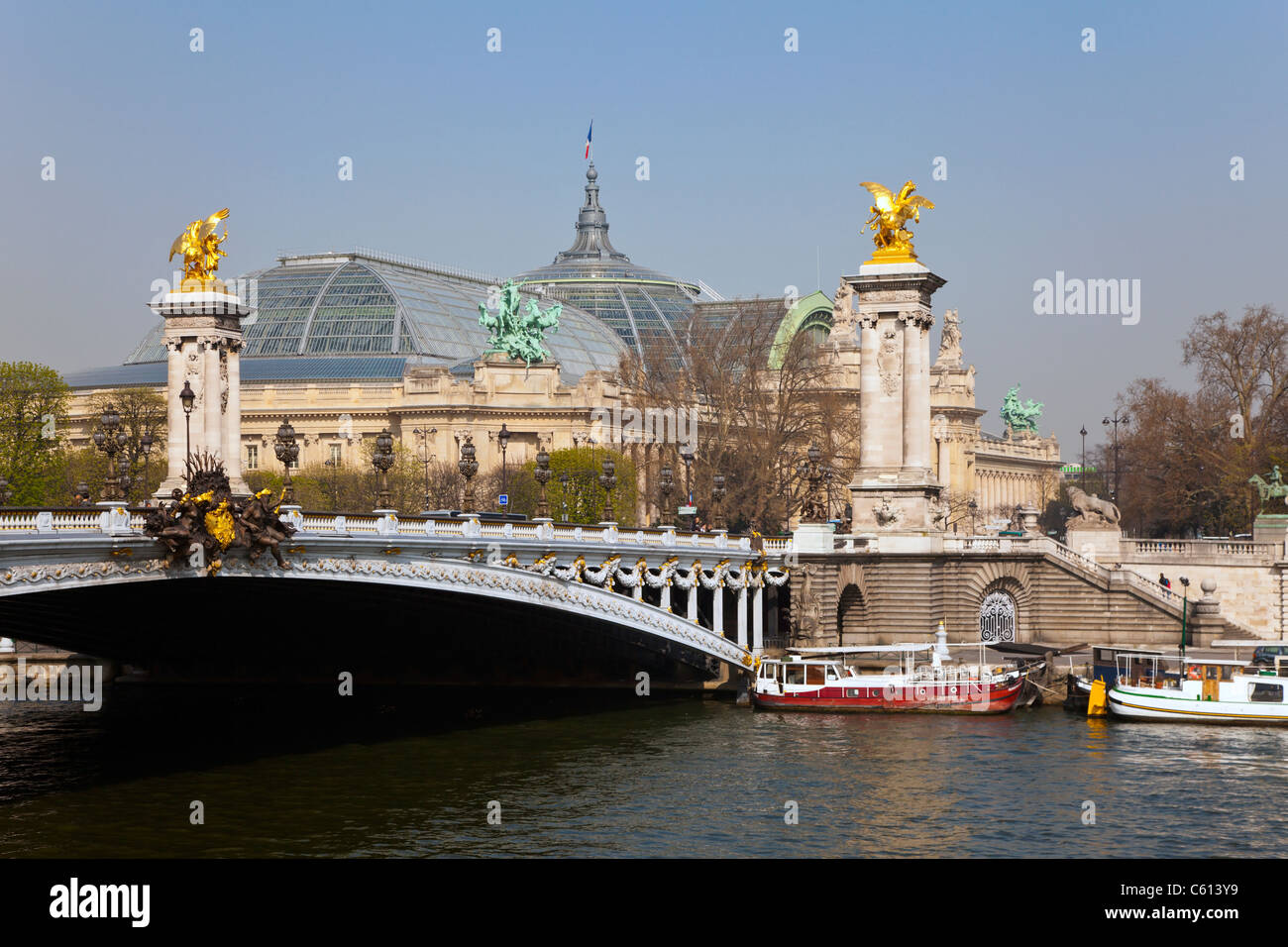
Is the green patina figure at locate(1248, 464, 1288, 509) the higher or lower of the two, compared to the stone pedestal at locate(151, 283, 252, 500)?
lower

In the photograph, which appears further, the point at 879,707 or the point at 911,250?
the point at 911,250

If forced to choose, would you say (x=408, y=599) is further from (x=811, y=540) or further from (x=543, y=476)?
(x=811, y=540)

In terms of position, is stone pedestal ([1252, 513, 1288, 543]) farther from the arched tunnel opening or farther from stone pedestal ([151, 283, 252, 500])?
stone pedestal ([151, 283, 252, 500])

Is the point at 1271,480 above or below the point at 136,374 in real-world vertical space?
below

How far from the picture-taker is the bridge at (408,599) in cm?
4075

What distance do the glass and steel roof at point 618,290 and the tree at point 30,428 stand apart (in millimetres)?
82547

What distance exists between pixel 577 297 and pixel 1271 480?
95886mm

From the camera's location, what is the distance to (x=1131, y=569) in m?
70.5

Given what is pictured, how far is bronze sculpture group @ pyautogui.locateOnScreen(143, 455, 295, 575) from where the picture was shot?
40.7 m

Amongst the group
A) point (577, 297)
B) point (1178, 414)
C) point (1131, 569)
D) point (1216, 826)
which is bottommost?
point (1216, 826)

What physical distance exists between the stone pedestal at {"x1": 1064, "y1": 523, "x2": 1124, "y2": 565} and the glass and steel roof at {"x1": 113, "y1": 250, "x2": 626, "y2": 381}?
65.9 meters

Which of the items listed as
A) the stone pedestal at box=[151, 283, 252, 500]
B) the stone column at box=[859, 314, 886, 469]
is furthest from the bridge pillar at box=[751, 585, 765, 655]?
the stone pedestal at box=[151, 283, 252, 500]
